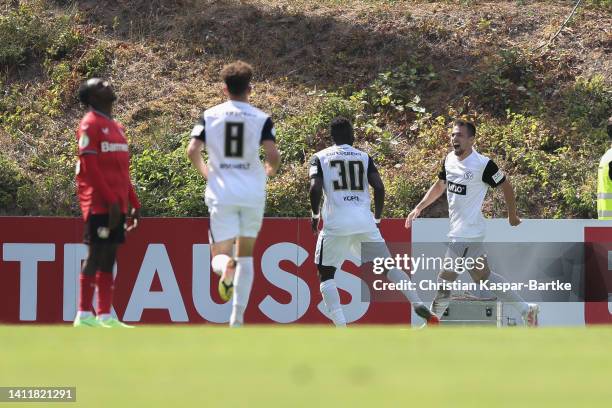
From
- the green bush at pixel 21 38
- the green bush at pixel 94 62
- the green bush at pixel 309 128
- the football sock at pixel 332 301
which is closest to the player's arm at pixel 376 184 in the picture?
the football sock at pixel 332 301

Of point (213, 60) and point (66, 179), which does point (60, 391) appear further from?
point (213, 60)

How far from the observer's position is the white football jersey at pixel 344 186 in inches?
506

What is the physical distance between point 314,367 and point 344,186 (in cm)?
719

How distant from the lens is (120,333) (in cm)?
792

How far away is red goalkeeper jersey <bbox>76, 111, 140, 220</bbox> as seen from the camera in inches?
383

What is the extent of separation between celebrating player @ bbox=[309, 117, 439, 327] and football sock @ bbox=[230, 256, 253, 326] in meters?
3.16

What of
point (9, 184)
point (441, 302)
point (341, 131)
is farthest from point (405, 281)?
point (9, 184)

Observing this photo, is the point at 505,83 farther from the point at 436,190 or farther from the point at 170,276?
the point at 170,276

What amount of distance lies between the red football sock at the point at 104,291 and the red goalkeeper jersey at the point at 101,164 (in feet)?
1.62

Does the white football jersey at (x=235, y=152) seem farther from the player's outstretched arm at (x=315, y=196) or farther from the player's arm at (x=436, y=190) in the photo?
the player's arm at (x=436, y=190)

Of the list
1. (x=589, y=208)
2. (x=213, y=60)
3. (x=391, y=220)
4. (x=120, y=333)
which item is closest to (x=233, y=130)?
(x=120, y=333)

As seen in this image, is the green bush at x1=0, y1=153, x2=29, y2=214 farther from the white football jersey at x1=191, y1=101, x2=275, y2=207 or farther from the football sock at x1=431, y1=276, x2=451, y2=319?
the white football jersey at x1=191, y1=101, x2=275, y2=207

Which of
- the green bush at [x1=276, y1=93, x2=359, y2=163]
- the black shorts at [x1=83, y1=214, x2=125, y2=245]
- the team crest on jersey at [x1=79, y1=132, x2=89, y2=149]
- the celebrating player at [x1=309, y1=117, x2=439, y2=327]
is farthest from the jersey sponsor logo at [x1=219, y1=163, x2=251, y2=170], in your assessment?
the green bush at [x1=276, y1=93, x2=359, y2=163]

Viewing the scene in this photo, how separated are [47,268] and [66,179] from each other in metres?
3.61
